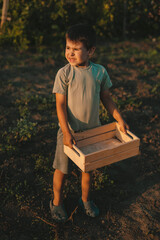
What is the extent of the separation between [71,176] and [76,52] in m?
1.92

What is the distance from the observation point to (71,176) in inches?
154

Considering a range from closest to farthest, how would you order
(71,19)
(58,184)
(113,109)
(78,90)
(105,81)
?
(78,90) < (105,81) < (113,109) < (58,184) < (71,19)

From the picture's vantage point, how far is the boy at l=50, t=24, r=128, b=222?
2617mm

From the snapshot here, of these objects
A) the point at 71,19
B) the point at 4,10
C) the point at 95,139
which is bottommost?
the point at 95,139

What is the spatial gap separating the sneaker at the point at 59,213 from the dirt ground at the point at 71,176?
69 millimetres

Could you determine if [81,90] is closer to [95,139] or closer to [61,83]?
[61,83]

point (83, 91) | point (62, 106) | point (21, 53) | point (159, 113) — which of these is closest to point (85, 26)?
point (83, 91)

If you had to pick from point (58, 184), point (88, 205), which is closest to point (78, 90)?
point (58, 184)

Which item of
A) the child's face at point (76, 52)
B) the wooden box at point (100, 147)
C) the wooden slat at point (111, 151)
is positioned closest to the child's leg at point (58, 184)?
the wooden box at point (100, 147)

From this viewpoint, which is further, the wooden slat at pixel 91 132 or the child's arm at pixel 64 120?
the wooden slat at pixel 91 132

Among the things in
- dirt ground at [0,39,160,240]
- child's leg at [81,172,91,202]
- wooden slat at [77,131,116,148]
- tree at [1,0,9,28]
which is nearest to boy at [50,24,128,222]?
wooden slat at [77,131,116,148]

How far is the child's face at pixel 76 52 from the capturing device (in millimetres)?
2600

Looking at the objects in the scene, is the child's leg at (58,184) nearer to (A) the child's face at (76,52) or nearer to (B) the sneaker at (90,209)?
(B) the sneaker at (90,209)

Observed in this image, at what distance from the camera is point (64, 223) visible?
3252mm
